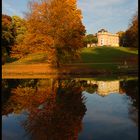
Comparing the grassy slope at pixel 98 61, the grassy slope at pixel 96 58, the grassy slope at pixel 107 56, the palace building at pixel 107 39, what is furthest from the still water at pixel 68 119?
the palace building at pixel 107 39

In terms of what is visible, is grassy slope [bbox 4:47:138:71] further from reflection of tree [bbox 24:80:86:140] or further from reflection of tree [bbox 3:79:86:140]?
reflection of tree [bbox 24:80:86:140]

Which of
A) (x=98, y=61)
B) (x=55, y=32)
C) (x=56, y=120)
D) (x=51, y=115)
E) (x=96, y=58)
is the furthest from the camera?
(x=96, y=58)

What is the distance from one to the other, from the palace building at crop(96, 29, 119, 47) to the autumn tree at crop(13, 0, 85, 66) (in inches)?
5265

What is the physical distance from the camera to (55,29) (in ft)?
156

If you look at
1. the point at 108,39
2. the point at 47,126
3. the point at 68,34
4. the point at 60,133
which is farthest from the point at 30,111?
the point at 108,39

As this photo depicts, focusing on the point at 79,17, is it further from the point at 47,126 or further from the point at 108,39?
the point at 108,39

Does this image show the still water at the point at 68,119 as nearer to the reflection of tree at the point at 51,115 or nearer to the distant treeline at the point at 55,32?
the reflection of tree at the point at 51,115

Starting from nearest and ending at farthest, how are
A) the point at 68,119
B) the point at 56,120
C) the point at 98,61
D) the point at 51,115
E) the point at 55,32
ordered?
the point at 56,120 < the point at 68,119 < the point at 51,115 < the point at 55,32 < the point at 98,61

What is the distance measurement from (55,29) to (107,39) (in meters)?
140

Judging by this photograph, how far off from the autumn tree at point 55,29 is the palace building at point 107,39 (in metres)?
134

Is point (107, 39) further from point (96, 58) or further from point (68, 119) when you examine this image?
point (68, 119)

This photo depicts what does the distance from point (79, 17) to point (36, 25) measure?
19.7 ft

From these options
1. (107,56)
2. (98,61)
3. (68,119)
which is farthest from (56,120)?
(107,56)

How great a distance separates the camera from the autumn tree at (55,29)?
154 feet
